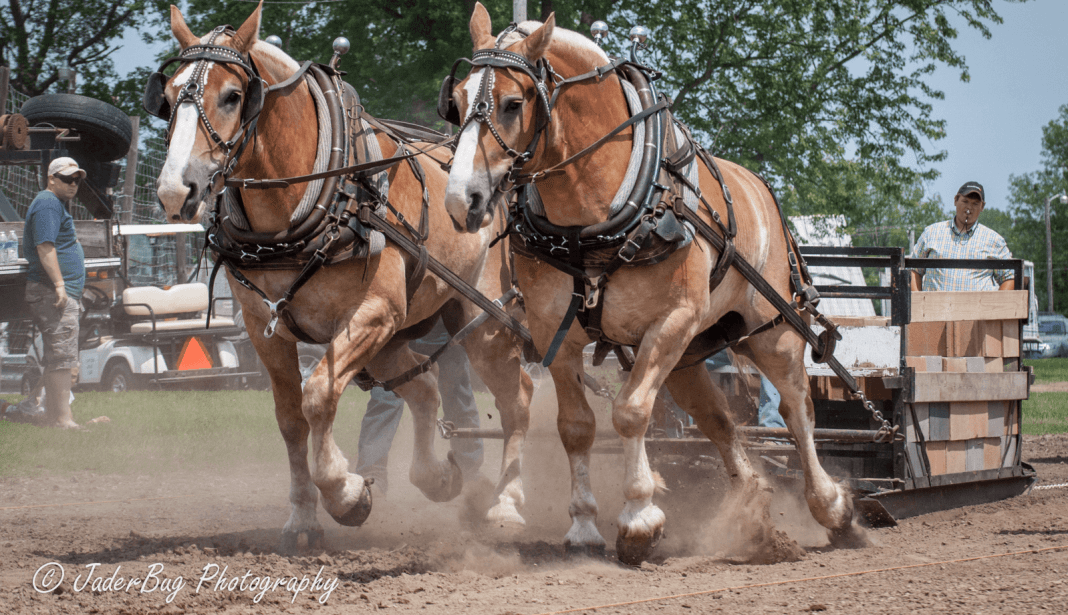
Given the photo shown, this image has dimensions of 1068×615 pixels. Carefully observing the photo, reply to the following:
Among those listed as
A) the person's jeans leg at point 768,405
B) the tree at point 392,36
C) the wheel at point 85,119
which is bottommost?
the person's jeans leg at point 768,405

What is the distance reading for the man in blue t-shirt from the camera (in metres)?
8.88

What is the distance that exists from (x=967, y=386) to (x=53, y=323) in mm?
→ 7379

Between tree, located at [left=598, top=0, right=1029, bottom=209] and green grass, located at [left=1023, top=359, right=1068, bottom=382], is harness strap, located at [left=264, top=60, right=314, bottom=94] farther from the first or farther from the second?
green grass, located at [left=1023, top=359, right=1068, bottom=382]

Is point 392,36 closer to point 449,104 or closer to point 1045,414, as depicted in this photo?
point 1045,414

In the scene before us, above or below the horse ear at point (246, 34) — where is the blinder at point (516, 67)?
below

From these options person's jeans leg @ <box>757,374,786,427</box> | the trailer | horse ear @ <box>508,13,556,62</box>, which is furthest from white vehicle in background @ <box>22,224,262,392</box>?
Answer: horse ear @ <box>508,13,556,62</box>

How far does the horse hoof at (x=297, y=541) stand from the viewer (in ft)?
14.8

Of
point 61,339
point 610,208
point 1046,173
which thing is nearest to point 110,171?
point 61,339

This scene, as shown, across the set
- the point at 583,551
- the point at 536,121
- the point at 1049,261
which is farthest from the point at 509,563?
the point at 1049,261

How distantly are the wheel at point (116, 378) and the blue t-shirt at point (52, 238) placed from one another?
342 cm

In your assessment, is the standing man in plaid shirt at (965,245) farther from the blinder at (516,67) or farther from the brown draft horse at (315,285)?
the blinder at (516,67)

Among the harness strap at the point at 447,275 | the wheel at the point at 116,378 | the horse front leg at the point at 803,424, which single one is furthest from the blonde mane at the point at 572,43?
the wheel at the point at 116,378

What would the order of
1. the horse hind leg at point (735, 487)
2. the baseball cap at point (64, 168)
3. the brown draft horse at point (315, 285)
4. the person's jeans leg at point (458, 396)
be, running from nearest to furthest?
the brown draft horse at point (315, 285)
the horse hind leg at point (735, 487)
the person's jeans leg at point (458, 396)
the baseball cap at point (64, 168)

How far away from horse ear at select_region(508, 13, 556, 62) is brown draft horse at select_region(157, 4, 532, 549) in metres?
1.01
